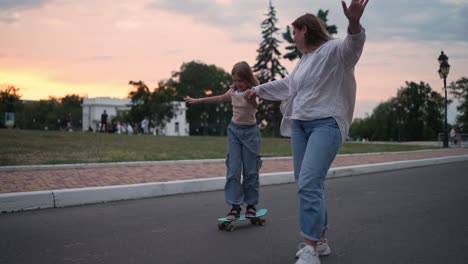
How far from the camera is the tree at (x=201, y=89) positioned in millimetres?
86688

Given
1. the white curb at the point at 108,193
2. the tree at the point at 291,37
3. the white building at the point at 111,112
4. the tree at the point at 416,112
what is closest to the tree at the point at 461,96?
the tree at the point at 416,112

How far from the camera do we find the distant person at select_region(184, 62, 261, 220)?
4.91 meters

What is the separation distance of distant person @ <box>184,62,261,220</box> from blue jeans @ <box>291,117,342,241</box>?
1526mm

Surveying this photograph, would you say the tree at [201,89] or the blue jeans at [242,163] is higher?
the tree at [201,89]

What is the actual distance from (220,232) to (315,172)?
1668 mm

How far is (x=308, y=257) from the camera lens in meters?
3.24

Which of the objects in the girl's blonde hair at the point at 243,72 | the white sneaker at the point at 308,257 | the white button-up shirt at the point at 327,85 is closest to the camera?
the white sneaker at the point at 308,257

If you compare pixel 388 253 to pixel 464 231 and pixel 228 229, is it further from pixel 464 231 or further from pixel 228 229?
pixel 228 229

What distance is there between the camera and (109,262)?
3439mm

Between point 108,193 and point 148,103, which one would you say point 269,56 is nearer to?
point 148,103

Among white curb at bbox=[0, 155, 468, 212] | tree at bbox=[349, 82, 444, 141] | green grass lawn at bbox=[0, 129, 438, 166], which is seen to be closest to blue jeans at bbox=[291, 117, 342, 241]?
white curb at bbox=[0, 155, 468, 212]

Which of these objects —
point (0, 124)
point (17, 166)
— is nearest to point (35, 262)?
point (17, 166)

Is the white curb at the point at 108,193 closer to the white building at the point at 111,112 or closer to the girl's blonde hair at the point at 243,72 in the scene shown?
the girl's blonde hair at the point at 243,72

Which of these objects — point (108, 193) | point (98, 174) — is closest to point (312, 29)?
point (108, 193)
